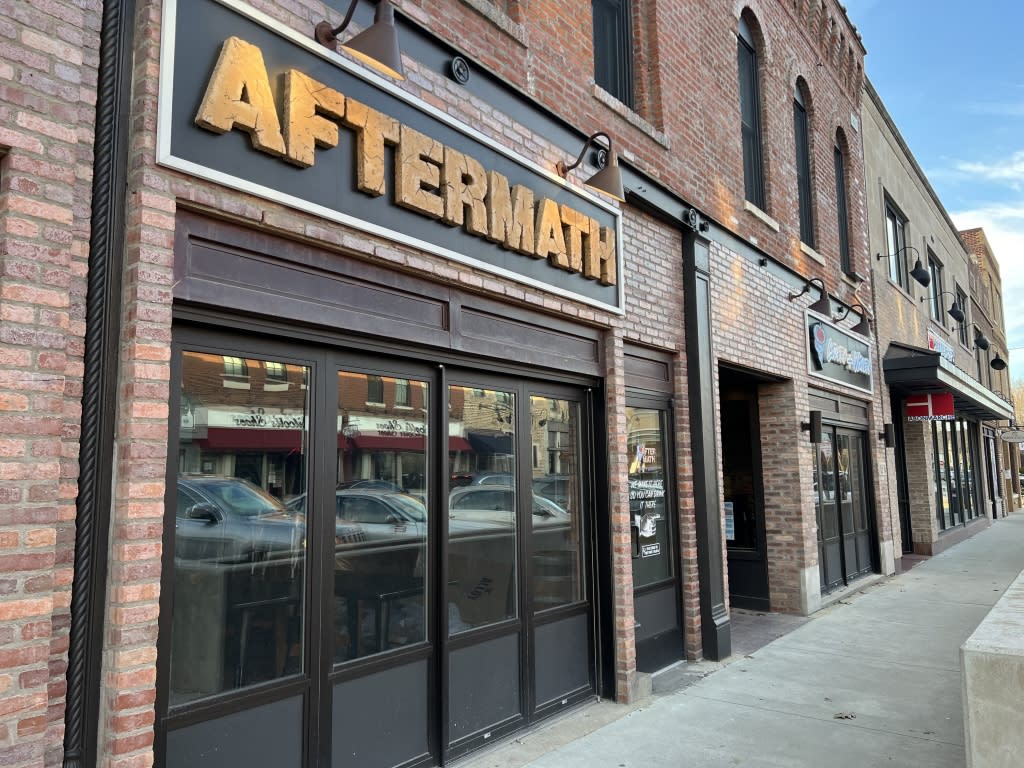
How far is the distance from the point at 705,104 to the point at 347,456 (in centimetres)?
609

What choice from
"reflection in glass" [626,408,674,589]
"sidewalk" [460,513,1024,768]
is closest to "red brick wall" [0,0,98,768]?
"sidewalk" [460,513,1024,768]

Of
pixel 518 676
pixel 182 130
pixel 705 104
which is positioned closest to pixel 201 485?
pixel 182 130

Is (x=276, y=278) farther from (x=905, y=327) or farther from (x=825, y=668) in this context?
(x=905, y=327)

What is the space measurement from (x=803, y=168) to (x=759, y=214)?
3.05m

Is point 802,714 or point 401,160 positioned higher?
point 401,160

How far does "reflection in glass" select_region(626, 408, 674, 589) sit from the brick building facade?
0.14 feet

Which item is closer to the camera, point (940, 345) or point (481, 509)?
point (481, 509)

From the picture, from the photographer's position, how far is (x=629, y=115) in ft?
22.4

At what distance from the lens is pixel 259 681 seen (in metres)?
3.62

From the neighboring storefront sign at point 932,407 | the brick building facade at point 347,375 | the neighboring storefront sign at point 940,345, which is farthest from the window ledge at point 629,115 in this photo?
the neighboring storefront sign at point 940,345

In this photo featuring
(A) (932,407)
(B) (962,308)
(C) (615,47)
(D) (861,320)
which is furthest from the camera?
(B) (962,308)

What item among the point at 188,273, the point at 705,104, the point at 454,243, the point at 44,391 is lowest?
the point at 44,391

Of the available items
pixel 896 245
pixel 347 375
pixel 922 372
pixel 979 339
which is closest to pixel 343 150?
pixel 347 375

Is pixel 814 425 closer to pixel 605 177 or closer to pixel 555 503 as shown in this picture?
pixel 555 503
